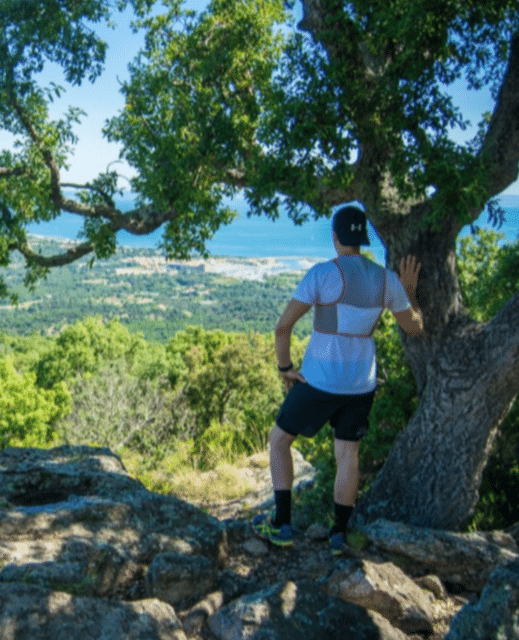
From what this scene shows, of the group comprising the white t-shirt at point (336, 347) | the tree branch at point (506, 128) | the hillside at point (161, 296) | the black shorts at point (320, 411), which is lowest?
the hillside at point (161, 296)

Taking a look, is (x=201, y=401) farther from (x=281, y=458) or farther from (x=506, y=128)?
(x=281, y=458)

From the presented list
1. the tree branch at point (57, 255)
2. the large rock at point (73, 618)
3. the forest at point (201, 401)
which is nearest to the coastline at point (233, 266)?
the forest at point (201, 401)

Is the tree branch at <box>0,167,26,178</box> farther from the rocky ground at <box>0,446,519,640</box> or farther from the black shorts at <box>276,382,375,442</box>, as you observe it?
the black shorts at <box>276,382,375,442</box>

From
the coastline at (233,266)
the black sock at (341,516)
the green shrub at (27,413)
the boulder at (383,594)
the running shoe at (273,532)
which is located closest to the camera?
the boulder at (383,594)

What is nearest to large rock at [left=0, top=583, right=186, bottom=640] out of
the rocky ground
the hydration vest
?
the rocky ground

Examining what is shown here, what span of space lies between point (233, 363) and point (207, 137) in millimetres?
18987

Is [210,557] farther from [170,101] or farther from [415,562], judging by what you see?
[170,101]

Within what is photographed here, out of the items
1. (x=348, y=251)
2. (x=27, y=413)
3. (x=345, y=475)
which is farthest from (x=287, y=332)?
(x=27, y=413)

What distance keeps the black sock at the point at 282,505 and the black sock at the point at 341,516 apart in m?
0.32

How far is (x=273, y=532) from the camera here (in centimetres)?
448

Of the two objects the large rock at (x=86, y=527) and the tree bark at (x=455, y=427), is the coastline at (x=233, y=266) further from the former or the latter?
the large rock at (x=86, y=527)

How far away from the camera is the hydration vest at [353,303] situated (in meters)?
3.91

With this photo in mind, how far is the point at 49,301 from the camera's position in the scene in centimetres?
14088

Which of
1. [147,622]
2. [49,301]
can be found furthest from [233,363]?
[49,301]
